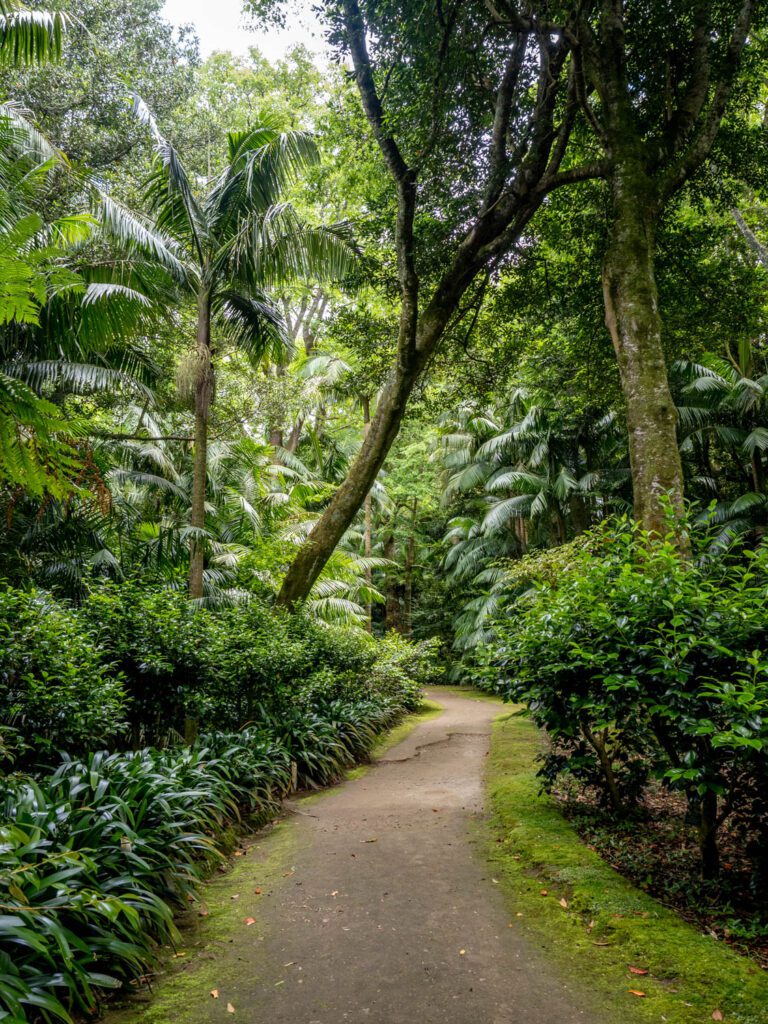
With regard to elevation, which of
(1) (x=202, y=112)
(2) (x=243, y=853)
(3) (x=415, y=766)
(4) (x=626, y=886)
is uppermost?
(1) (x=202, y=112)

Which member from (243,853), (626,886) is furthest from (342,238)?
(626,886)

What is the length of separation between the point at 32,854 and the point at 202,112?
1613cm

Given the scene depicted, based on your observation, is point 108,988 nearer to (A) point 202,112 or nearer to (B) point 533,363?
(B) point 533,363

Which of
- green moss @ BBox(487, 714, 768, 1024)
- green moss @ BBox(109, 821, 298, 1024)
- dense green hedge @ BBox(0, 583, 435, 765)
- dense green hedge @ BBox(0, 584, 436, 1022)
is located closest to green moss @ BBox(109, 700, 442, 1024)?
green moss @ BBox(109, 821, 298, 1024)

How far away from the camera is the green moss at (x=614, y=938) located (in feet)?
8.82

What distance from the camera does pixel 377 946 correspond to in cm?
338

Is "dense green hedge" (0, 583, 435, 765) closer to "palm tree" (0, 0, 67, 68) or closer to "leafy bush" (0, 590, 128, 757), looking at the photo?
"leafy bush" (0, 590, 128, 757)

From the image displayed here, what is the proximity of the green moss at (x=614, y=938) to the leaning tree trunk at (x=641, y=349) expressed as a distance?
9.36 feet

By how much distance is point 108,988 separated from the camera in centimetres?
288

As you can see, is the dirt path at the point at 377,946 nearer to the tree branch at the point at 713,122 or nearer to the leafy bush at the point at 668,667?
the leafy bush at the point at 668,667

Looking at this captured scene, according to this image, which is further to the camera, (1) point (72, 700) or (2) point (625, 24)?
(2) point (625, 24)

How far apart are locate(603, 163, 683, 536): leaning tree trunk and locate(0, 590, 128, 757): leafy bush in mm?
4860

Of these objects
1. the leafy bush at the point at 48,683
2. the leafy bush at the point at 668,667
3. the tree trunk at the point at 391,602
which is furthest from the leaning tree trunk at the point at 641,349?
the tree trunk at the point at 391,602

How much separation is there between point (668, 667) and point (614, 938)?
59.5 inches
